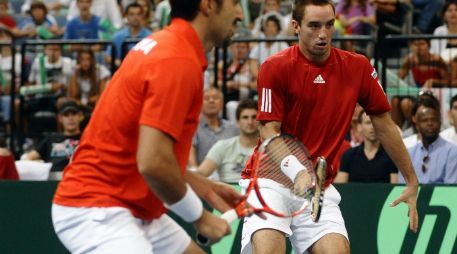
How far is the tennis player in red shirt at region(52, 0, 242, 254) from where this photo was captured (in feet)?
15.3

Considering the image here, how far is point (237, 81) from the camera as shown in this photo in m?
12.9

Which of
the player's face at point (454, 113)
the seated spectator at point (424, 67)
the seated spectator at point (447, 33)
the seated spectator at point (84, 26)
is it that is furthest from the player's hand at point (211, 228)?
the seated spectator at point (84, 26)

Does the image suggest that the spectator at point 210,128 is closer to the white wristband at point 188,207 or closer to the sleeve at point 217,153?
the sleeve at point 217,153

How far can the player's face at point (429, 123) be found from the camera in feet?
34.4

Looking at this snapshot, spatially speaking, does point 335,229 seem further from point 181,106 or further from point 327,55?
point 181,106

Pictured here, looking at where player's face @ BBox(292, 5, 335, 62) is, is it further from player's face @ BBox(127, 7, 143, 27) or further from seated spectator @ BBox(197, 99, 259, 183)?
player's face @ BBox(127, 7, 143, 27)

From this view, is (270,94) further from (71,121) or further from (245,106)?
(71,121)

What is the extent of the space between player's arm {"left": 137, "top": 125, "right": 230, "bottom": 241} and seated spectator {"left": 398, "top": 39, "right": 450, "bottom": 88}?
25.1 ft

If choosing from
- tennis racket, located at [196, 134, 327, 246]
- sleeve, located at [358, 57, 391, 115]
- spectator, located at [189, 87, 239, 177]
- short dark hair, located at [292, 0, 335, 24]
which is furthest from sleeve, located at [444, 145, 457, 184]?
tennis racket, located at [196, 134, 327, 246]

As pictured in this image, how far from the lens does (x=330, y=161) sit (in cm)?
727

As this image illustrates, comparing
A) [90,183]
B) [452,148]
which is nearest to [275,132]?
[90,183]

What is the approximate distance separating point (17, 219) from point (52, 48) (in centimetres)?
371

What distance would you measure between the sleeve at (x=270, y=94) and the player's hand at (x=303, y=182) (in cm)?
125

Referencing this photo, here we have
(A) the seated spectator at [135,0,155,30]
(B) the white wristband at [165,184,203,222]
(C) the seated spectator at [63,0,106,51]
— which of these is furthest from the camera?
(C) the seated spectator at [63,0,106,51]
